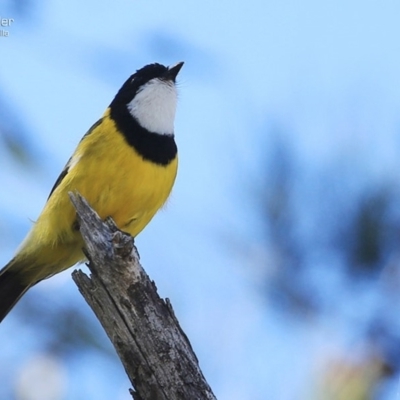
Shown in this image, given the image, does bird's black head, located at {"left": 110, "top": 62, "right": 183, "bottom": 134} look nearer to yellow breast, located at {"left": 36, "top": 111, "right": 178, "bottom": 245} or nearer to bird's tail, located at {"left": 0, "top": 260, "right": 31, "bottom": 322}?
yellow breast, located at {"left": 36, "top": 111, "right": 178, "bottom": 245}

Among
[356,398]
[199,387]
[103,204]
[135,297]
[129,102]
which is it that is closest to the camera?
[356,398]

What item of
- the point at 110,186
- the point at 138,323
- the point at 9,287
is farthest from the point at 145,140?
the point at 138,323

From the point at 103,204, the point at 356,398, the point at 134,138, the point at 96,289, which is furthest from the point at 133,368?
the point at 134,138

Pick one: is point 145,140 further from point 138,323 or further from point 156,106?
point 138,323

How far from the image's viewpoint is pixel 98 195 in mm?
3965

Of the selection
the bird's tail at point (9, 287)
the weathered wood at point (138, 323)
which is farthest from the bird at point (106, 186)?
the weathered wood at point (138, 323)

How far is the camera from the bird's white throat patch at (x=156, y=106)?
4445mm

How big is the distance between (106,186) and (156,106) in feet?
2.69

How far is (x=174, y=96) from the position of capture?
478cm

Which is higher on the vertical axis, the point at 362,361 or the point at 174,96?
the point at 174,96

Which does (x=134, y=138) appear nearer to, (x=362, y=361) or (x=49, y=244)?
(x=49, y=244)

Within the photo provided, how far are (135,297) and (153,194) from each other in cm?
138

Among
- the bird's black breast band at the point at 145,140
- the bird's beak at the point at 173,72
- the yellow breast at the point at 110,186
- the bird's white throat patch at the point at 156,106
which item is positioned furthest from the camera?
the bird's beak at the point at 173,72

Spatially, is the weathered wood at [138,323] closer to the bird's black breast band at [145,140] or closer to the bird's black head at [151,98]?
the bird's black breast band at [145,140]
